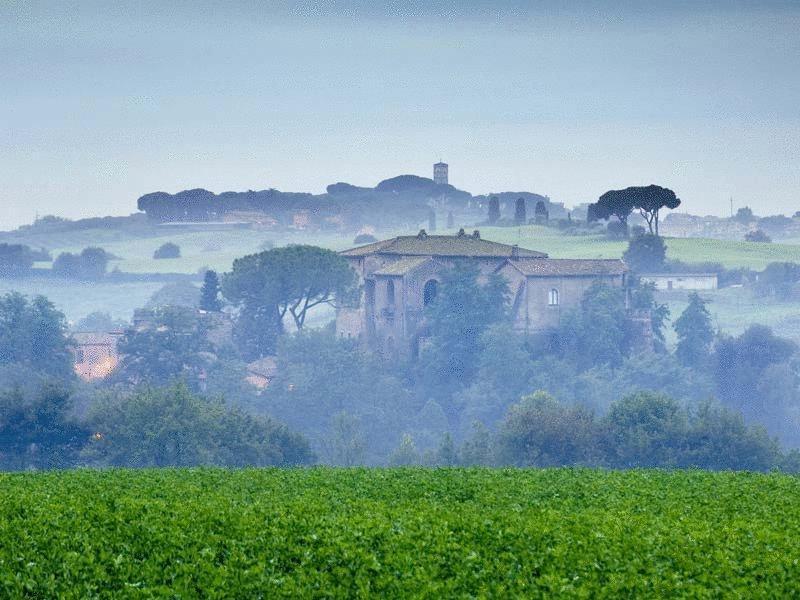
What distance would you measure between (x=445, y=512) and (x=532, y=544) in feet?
6.90

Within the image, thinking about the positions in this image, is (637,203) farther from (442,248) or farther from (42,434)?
(42,434)

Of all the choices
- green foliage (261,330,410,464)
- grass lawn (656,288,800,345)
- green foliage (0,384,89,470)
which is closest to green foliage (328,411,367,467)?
green foliage (261,330,410,464)

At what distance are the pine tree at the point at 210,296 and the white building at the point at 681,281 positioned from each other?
131 ft

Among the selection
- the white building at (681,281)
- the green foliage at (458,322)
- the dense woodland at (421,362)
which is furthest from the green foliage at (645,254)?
the green foliage at (458,322)

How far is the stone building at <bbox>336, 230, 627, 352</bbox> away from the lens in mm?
109438

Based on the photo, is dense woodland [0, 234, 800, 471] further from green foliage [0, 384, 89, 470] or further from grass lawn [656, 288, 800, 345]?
green foliage [0, 384, 89, 470]

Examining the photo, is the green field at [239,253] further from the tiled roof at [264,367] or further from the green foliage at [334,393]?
the green foliage at [334,393]

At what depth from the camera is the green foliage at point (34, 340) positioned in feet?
345

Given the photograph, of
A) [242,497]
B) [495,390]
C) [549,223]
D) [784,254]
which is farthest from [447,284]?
[242,497]

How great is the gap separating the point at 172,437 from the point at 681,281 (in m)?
75.1

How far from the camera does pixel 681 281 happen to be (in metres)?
132

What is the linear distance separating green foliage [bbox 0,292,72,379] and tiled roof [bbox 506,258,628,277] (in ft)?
119

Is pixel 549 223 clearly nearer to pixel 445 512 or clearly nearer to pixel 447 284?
pixel 447 284

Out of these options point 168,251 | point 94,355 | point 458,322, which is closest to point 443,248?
point 458,322
